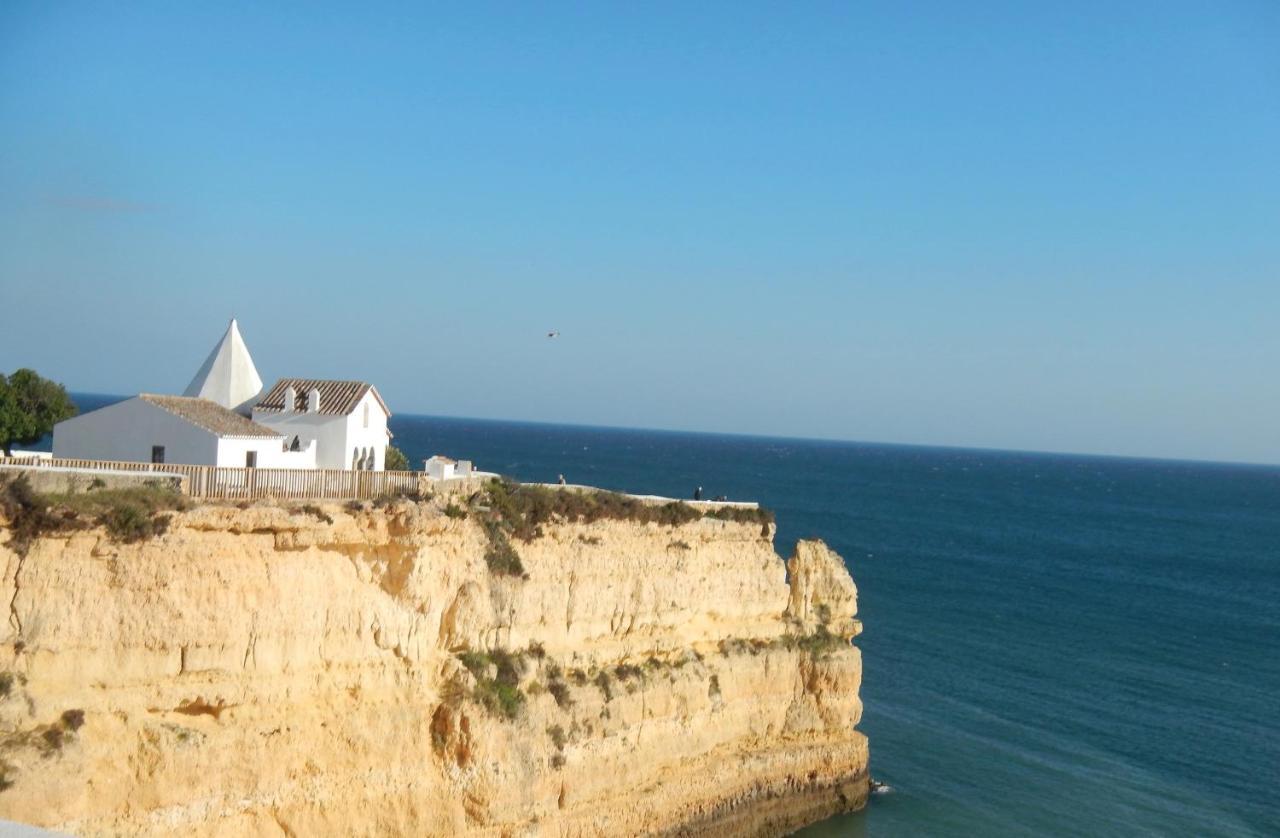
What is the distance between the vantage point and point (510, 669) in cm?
2267

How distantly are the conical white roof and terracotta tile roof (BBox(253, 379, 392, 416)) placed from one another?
969 millimetres

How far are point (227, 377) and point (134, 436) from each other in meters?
4.86

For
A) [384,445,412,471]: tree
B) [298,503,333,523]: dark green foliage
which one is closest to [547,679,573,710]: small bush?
[298,503,333,523]: dark green foliage

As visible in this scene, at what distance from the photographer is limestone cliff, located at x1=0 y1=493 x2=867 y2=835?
17.1 m

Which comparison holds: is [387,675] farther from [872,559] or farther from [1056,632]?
[872,559]

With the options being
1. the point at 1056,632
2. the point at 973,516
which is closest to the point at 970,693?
the point at 1056,632

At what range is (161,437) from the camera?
73.9 feet

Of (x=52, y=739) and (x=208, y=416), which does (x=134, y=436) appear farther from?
(x=52, y=739)

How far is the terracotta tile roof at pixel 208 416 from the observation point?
2256cm

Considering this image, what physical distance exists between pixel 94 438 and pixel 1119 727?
30427mm

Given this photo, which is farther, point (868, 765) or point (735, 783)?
point (868, 765)

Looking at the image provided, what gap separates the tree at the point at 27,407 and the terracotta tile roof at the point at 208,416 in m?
6.11

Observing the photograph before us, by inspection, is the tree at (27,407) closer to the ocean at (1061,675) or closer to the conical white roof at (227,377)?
the conical white roof at (227,377)

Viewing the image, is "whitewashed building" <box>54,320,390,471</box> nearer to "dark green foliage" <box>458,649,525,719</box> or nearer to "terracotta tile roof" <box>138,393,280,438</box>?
"terracotta tile roof" <box>138,393,280,438</box>
